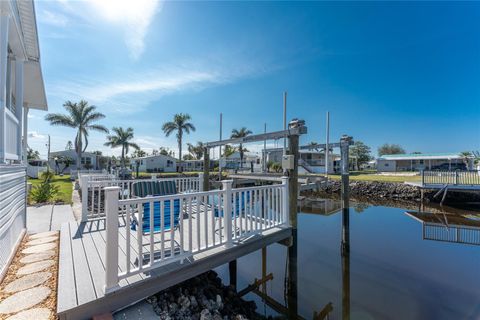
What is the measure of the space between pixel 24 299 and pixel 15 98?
3.80 meters

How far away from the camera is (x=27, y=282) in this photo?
260 cm

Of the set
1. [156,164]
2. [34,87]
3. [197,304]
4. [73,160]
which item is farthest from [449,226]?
[73,160]

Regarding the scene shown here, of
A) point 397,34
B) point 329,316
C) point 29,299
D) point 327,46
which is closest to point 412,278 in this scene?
point 329,316

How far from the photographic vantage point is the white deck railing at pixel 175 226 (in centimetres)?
223

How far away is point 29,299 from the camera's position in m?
2.29

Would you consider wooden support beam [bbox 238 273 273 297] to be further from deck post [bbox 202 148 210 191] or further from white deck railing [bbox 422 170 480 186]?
white deck railing [bbox 422 170 480 186]

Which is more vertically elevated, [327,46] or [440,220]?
[327,46]

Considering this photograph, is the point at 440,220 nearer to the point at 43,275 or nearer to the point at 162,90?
the point at 43,275

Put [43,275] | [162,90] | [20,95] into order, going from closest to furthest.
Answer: [43,275] → [20,95] → [162,90]

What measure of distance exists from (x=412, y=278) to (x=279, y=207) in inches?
132

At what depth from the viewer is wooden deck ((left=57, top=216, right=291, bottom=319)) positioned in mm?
2119

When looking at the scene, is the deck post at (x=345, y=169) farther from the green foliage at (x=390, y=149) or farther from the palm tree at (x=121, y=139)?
the green foliage at (x=390, y=149)

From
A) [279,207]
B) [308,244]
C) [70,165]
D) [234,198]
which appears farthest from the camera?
[70,165]

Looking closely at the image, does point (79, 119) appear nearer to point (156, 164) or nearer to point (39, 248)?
point (156, 164)
